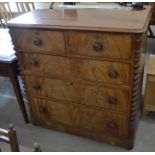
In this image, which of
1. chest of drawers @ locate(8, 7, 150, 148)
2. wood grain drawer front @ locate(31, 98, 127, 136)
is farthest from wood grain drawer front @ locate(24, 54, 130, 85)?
wood grain drawer front @ locate(31, 98, 127, 136)

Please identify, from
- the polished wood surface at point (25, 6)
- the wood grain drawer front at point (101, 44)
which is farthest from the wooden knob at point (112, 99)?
the polished wood surface at point (25, 6)

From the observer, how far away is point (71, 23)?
1.29 m

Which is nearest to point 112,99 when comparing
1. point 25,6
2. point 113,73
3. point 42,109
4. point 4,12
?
point 113,73

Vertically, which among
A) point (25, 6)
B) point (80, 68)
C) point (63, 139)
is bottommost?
point (63, 139)

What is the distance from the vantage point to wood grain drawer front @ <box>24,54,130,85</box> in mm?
1317

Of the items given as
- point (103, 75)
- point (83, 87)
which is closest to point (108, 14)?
point (103, 75)

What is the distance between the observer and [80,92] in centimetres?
151

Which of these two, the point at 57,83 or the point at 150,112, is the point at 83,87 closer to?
the point at 57,83

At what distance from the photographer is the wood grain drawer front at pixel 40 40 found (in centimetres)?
134

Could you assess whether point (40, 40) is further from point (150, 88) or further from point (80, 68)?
point (150, 88)

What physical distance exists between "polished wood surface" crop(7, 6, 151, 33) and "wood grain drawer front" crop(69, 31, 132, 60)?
1.6 inches

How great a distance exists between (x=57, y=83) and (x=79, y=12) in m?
0.51

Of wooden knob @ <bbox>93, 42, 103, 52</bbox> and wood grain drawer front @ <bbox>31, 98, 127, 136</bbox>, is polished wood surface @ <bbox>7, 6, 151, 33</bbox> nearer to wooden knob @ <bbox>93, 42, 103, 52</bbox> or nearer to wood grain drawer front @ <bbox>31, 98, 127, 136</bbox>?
wooden knob @ <bbox>93, 42, 103, 52</bbox>

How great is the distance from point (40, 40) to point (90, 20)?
1.09 ft
